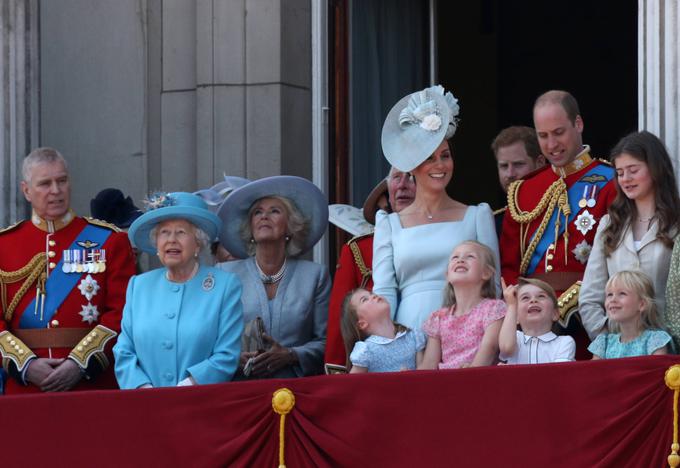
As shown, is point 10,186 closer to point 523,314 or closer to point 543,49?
point 523,314

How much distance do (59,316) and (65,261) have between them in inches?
10.5

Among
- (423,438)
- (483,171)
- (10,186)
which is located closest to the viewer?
(423,438)

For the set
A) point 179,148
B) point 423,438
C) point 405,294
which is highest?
point 179,148

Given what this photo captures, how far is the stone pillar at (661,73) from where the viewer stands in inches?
313

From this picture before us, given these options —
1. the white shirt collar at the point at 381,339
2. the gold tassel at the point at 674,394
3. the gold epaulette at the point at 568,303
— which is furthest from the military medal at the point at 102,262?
the gold tassel at the point at 674,394

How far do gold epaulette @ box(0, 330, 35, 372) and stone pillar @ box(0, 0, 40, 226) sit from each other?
157cm

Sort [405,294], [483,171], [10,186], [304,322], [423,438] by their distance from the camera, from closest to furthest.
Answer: [423,438] → [405,294] → [304,322] → [10,186] → [483,171]

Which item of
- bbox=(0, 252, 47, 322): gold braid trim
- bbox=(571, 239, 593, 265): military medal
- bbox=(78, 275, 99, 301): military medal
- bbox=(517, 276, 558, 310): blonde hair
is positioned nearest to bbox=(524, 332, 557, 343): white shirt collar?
bbox=(517, 276, 558, 310): blonde hair

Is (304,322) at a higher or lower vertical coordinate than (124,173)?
lower

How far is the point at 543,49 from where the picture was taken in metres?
14.1

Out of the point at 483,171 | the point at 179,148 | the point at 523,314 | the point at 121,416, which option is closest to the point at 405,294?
the point at 523,314

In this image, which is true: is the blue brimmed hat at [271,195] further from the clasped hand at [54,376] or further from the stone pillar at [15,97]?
the stone pillar at [15,97]

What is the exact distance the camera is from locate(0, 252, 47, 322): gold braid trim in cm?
838

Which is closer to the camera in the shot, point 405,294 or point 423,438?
point 423,438
